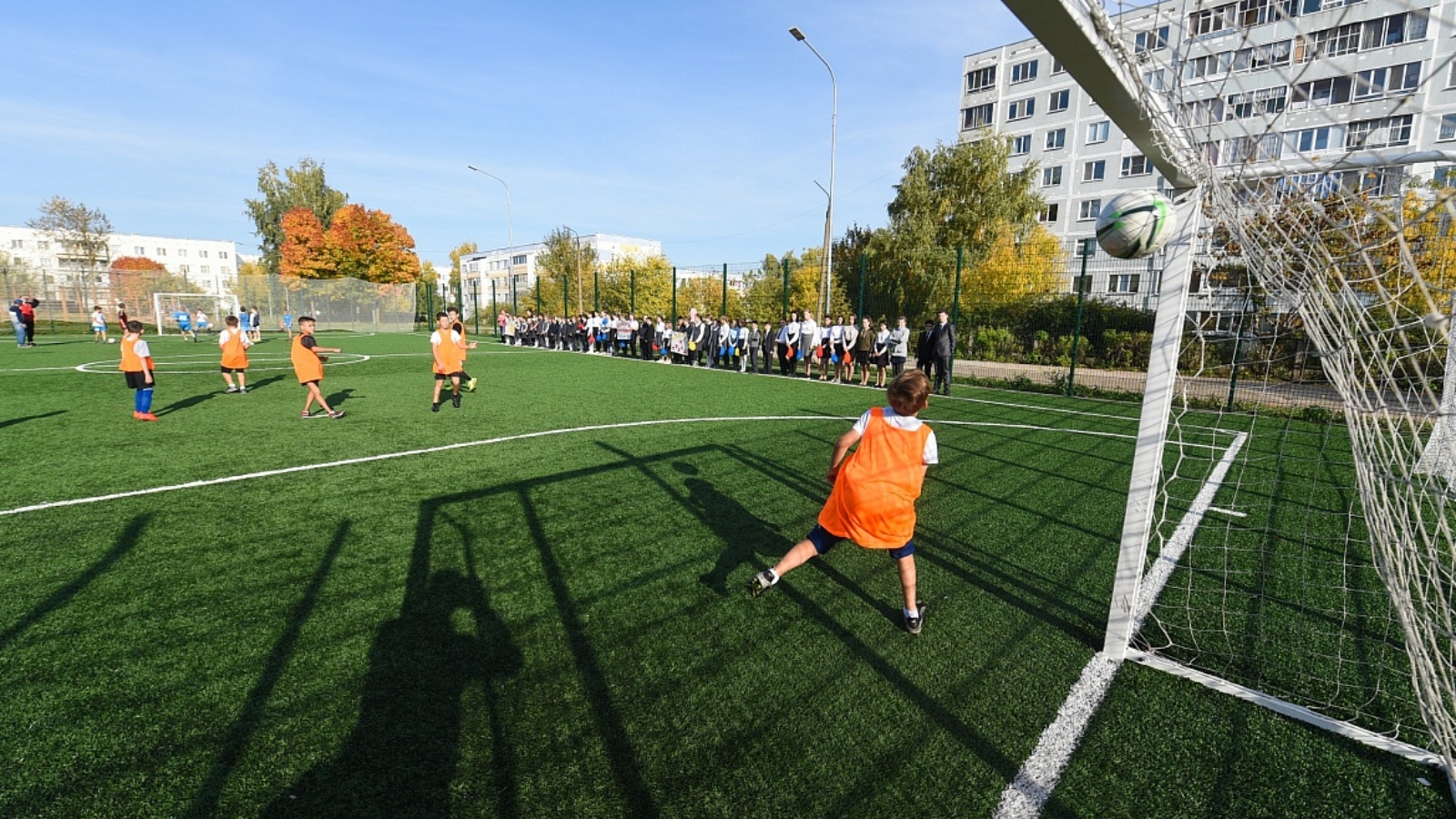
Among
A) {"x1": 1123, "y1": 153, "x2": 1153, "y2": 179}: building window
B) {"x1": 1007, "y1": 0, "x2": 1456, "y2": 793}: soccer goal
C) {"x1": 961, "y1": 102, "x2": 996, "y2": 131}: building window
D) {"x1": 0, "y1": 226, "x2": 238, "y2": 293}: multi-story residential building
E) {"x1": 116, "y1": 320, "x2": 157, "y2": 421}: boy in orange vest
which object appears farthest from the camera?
{"x1": 0, "y1": 226, "x2": 238, "y2": 293}: multi-story residential building

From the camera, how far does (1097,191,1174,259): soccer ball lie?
133 inches

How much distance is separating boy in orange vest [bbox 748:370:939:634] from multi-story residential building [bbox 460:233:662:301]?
85385 millimetres

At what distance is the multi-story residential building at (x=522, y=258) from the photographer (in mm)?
93438

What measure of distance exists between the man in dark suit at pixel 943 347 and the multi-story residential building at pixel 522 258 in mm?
76889

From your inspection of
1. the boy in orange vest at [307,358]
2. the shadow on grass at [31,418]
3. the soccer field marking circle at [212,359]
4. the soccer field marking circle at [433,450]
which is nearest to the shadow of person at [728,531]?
the soccer field marking circle at [433,450]

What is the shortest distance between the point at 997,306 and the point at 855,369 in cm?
401

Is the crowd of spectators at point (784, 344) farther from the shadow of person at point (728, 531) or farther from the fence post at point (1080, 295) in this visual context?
the shadow of person at point (728, 531)

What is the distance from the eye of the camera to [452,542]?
464cm

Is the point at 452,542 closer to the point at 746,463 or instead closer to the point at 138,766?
the point at 138,766

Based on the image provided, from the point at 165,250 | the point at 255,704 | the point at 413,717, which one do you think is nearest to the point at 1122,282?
the point at 413,717

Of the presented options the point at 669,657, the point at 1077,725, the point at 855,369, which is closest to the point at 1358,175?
the point at 1077,725

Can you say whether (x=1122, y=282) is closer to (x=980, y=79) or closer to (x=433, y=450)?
(x=433, y=450)

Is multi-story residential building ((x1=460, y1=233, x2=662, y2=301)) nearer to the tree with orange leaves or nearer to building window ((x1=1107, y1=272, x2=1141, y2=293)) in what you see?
the tree with orange leaves

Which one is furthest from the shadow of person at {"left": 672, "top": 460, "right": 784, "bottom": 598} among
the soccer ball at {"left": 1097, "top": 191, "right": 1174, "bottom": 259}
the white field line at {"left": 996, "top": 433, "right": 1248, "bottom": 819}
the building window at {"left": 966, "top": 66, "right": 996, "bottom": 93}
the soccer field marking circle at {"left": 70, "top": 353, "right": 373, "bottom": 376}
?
the building window at {"left": 966, "top": 66, "right": 996, "bottom": 93}
